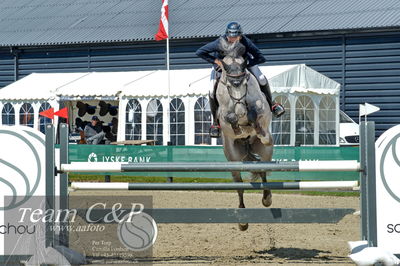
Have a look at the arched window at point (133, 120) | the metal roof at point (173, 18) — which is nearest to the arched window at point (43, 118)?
the arched window at point (133, 120)

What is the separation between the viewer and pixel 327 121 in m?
23.0

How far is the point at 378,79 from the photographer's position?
2609 centimetres

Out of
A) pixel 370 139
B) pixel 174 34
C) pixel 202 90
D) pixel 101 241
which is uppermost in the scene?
pixel 174 34

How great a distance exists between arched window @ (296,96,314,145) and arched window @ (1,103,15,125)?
8.61 m

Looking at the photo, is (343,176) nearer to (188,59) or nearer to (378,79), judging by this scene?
(378,79)

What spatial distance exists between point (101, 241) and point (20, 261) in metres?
1.68

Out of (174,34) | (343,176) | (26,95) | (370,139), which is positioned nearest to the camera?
(370,139)

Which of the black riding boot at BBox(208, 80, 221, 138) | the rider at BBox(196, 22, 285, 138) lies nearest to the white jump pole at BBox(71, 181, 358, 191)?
the rider at BBox(196, 22, 285, 138)

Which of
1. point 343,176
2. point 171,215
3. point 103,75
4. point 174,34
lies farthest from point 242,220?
point 174,34

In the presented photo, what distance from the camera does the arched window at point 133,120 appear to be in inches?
906

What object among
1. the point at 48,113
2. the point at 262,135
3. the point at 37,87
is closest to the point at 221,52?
the point at 262,135

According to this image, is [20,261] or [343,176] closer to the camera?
[20,261]

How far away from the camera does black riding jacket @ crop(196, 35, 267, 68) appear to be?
343 inches

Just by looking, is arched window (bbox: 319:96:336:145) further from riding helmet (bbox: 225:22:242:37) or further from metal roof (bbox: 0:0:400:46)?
riding helmet (bbox: 225:22:242:37)
